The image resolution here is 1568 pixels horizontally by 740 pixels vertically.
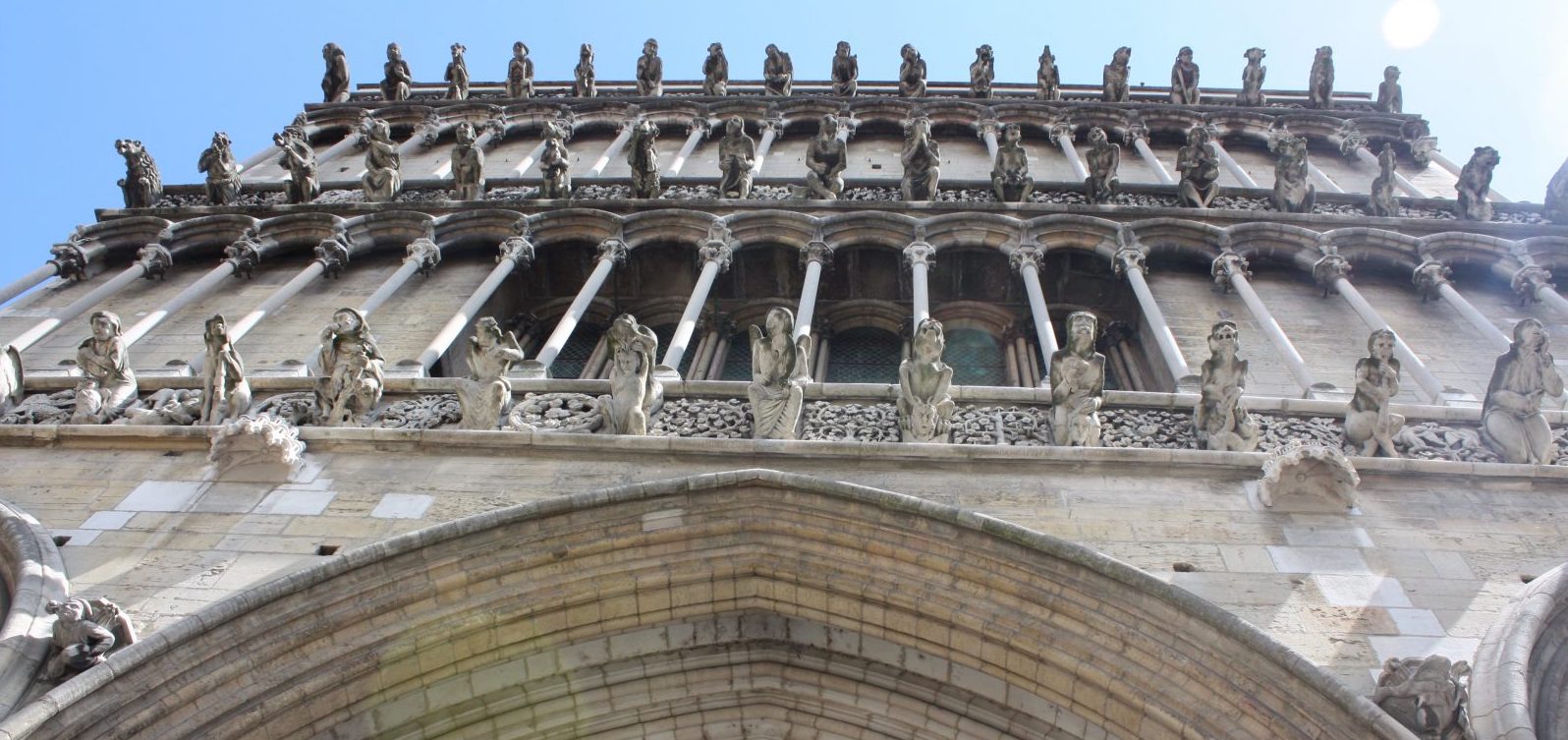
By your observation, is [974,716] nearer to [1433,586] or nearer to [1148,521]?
[1148,521]

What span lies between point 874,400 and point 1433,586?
408cm

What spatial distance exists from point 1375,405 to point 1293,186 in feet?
19.2

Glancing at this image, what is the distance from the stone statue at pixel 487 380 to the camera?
10094 mm

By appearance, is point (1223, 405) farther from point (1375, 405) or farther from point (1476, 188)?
point (1476, 188)

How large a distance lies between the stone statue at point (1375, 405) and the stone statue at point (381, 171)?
10.8m

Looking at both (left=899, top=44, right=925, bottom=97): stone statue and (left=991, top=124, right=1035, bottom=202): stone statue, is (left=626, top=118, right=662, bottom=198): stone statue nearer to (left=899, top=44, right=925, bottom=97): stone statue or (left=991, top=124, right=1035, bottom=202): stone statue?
(left=991, top=124, right=1035, bottom=202): stone statue

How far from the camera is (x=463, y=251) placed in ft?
49.4

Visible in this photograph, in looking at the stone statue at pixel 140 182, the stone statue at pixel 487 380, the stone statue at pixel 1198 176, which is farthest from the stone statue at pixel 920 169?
the stone statue at pixel 140 182

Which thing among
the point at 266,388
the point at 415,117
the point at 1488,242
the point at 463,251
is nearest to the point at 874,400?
the point at 266,388

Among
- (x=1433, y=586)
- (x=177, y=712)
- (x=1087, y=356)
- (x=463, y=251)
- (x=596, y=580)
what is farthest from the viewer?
(x=463, y=251)

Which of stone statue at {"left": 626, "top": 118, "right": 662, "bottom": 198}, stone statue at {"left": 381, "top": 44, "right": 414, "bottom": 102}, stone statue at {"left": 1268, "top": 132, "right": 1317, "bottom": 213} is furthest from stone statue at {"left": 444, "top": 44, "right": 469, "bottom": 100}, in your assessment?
stone statue at {"left": 1268, "top": 132, "right": 1317, "bottom": 213}

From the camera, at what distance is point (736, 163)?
1535 cm

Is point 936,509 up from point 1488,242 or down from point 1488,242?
down

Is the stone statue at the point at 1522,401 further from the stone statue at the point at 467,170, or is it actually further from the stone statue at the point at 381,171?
the stone statue at the point at 381,171
